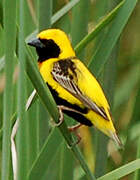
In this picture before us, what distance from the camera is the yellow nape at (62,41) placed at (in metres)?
1.67

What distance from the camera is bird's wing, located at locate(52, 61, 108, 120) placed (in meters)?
1.40

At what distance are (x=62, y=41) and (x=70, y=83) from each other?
304 mm

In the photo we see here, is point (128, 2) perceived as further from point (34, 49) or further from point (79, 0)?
point (34, 49)

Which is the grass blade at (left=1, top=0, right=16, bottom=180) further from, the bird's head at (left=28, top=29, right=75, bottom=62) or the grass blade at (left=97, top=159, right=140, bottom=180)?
the bird's head at (left=28, top=29, right=75, bottom=62)

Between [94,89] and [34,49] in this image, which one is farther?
[34,49]

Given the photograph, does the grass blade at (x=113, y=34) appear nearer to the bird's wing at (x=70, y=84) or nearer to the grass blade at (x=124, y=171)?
the bird's wing at (x=70, y=84)

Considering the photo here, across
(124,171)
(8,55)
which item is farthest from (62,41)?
(8,55)

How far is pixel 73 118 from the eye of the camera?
5.14ft

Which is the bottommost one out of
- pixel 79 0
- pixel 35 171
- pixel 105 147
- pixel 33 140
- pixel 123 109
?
pixel 123 109

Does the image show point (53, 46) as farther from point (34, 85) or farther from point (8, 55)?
point (8, 55)

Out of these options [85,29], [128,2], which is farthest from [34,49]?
[128,2]

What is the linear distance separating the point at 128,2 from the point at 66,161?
595mm

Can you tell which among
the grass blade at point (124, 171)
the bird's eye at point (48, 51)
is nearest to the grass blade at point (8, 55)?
the grass blade at point (124, 171)

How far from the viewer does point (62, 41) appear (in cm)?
176
